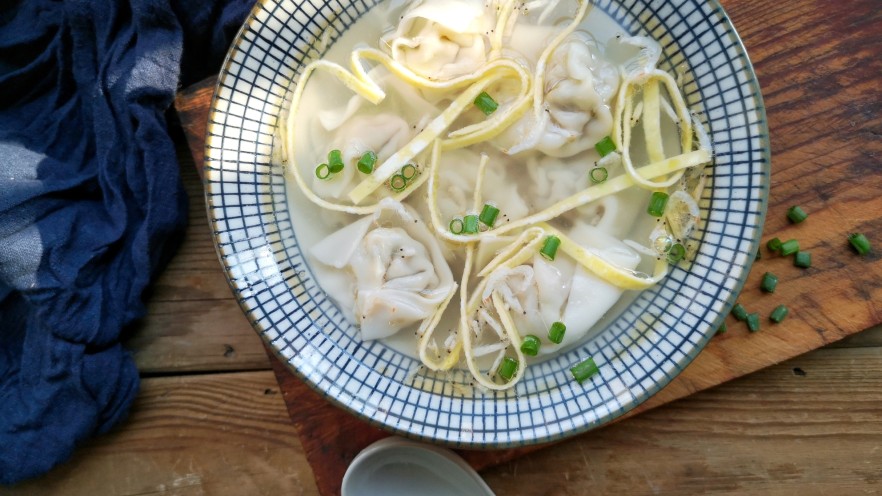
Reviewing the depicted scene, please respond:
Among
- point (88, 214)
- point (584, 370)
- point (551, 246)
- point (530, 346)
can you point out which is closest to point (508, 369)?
point (530, 346)

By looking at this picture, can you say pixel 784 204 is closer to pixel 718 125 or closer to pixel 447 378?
pixel 718 125

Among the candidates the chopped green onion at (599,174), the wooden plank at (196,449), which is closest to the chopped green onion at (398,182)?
the chopped green onion at (599,174)

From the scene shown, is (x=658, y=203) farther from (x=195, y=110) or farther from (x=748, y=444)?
(x=195, y=110)

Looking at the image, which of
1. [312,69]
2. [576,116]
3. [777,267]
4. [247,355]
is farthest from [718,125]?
[247,355]

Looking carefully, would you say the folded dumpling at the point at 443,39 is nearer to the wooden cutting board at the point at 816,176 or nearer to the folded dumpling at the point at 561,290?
the folded dumpling at the point at 561,290

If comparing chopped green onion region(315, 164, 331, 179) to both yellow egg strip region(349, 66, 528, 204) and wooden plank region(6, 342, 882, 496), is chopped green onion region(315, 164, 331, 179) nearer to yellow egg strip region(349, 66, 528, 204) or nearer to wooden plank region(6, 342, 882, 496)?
yellow egg strip region(349, 66, 528, 204)
